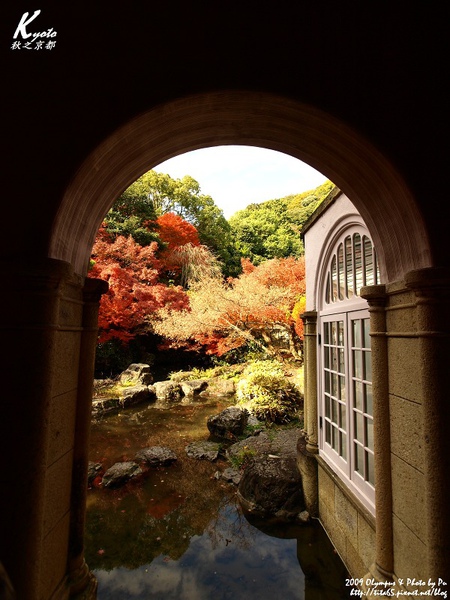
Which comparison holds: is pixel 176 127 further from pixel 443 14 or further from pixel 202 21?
pixel 443 14

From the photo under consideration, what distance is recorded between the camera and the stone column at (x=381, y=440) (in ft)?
7.79

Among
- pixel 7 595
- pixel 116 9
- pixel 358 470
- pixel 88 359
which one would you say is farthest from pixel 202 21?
pixel 358 470

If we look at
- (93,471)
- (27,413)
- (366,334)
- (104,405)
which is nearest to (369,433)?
(366,334)

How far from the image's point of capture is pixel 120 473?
18.9 ft

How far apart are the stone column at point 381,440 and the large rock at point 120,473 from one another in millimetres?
4653

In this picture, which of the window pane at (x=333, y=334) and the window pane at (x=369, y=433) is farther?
the window pane at (x=333, y=334)

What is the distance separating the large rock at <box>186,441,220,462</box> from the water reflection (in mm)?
568

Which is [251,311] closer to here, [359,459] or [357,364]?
[357,364]

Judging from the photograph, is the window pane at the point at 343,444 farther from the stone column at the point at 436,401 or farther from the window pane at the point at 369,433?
the stone column at the point at 436,401

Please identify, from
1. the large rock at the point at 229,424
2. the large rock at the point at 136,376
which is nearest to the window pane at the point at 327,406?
the large rock at the point at 229,424

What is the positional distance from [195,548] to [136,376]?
30.4ft

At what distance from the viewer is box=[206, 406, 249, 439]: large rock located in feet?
25.1

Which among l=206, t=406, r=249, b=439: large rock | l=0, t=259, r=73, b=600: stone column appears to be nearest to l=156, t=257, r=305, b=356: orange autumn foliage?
l=206, t=406, r=249, b=439: large rock

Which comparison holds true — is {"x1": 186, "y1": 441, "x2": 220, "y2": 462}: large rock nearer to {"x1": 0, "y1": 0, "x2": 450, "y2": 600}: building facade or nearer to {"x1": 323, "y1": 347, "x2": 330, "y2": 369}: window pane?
{"x1": 323, "y1": 347, "x2": 330, "y2": 369}: window pane
